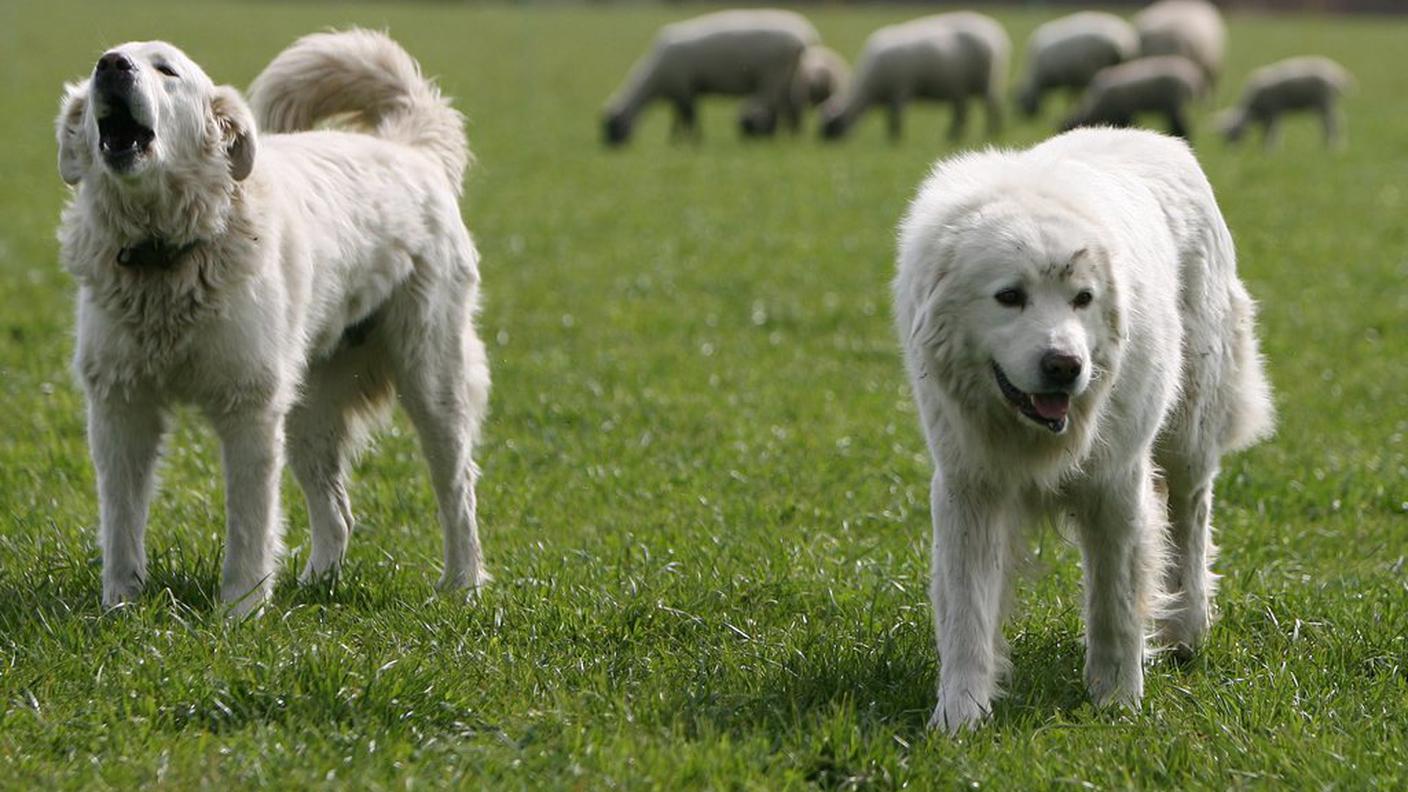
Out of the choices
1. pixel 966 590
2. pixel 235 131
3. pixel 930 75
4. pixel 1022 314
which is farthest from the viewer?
pixel 930 75

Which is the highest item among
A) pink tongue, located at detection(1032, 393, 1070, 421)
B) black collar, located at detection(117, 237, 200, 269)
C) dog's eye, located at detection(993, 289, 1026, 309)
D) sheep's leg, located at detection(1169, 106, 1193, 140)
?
dog's eye, located at detection(993, 289, 1026, 309)

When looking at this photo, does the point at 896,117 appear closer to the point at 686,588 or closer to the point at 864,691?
the point at 686,588

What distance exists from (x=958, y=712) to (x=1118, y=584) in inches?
24.6

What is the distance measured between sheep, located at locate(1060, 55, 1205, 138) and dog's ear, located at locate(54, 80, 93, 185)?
2067cm

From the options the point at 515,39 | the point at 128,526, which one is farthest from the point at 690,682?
the point at 515,39

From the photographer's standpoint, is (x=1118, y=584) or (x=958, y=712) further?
(x=1118, y=584)

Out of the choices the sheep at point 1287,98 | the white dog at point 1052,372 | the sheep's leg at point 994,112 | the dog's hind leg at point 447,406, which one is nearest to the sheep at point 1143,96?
the sheep at point 1287,98

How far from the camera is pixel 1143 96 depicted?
2467cm

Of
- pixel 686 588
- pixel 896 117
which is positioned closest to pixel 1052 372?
pixel 686 588

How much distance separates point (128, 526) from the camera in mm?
5137

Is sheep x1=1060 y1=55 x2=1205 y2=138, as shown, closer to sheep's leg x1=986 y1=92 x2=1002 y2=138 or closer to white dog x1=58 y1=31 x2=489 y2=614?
sheep's leg x1=986 y1=92 x2=1002 y2=138

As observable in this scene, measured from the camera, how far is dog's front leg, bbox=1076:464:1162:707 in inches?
182

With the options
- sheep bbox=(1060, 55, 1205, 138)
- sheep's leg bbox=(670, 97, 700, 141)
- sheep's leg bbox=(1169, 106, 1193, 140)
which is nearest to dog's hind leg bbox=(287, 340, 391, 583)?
sheep bbox=(1060, 55, 1205, 138)

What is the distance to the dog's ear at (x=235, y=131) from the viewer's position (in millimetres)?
5121
